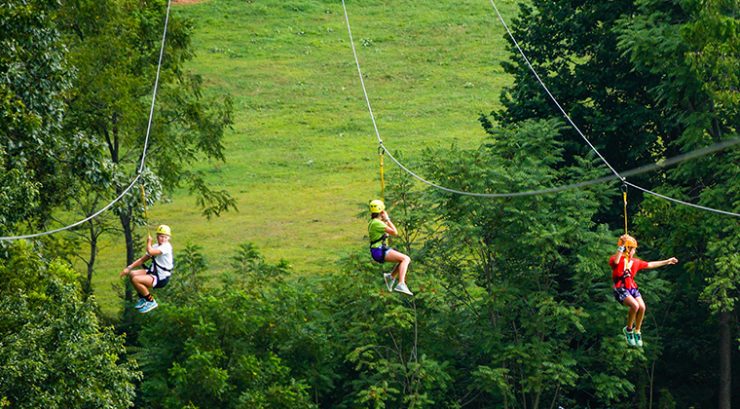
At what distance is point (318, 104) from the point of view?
79.0 m

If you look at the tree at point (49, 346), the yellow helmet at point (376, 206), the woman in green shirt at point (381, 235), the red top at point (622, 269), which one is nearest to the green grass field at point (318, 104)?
the tree at point (49, 346)

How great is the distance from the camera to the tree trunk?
4231 cm

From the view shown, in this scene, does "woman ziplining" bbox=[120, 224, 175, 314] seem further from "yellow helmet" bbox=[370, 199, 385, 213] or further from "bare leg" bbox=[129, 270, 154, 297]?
"yellow helmet" bbox=[370, 199, 385, 213]

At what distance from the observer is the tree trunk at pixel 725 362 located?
4231cm

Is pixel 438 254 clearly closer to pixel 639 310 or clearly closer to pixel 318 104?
pixel 639 310

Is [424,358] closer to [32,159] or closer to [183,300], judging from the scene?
[183,300]

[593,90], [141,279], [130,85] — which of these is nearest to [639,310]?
[141,279]

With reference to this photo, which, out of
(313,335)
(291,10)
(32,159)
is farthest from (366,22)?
(32,159)

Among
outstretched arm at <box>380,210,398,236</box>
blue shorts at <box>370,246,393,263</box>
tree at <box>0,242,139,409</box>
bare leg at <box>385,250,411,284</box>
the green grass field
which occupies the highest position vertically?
outstretched arm at <box>380,210,398,236</box>

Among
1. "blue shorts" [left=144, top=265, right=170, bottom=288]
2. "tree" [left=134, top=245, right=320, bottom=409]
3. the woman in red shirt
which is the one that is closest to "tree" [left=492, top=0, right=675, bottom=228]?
"tree" [left=134, top=245, right=320, bottom=409]

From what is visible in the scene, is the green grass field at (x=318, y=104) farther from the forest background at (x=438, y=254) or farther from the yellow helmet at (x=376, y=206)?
the yellow helmet at (x=376, y=206)

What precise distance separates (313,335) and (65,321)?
9865 mm

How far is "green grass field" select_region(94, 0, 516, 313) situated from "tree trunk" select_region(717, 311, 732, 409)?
1789cm

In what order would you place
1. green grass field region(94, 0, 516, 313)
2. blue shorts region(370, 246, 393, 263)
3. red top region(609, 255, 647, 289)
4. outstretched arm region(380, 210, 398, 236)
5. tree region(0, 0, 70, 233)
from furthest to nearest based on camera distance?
green grass field region(94, 0, 516, 313), tree region(0, 0, 70, 233), blue shorts region(370, 246, 393, 263), outstretched arm region(380, 210, 398, 236), red top region(609, 255, 647, 289)
